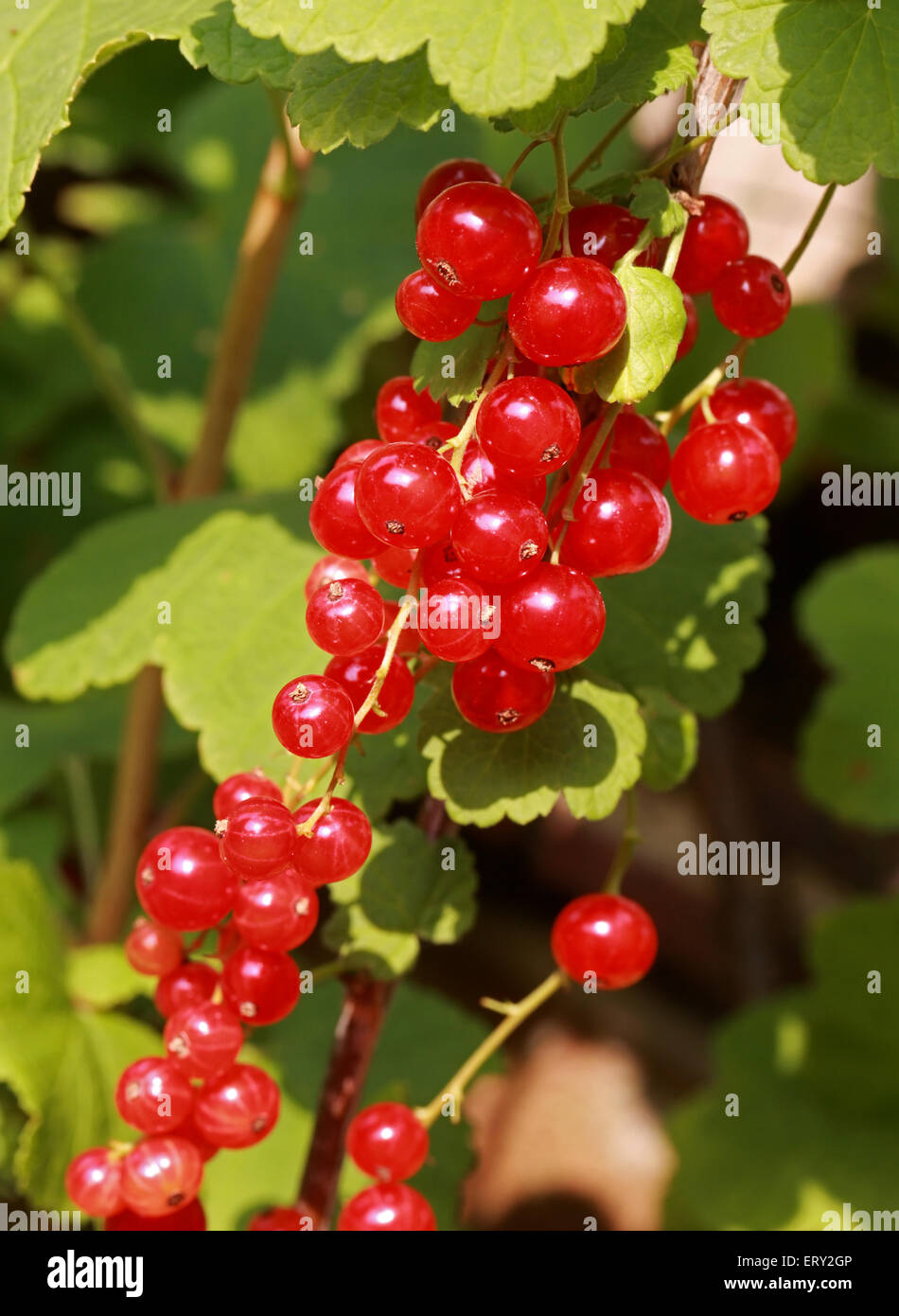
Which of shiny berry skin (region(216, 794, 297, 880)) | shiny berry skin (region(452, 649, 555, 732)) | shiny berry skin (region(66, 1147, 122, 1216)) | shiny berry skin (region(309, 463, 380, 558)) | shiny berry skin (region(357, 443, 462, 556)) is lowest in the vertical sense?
shiny berry skin (region(66, 1147, 122, 1216))

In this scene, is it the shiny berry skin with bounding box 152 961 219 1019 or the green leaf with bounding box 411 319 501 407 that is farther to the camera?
the shiny berry skin with bounding box 152 961 219 1019

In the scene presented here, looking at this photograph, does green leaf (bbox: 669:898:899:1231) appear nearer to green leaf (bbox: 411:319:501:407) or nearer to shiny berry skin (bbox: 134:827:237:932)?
shiny berry skin (bbox: 134:827:237:932)

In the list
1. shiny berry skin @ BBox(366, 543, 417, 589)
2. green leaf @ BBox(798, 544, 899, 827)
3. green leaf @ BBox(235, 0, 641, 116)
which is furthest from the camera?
green leaf @ BBox(798, 544, 899, 827)

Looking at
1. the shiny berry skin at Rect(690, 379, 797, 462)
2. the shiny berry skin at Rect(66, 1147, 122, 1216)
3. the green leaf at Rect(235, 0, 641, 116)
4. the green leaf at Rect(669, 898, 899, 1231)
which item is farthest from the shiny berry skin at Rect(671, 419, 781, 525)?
the green leaf at Rect(669, 898, 899, 1231)

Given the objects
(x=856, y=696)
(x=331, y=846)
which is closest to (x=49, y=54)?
(x=331, y=846)

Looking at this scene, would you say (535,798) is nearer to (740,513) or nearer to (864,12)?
(740,513)

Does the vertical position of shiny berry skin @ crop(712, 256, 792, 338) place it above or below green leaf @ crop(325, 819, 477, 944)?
above

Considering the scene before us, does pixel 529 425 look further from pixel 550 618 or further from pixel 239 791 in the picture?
pixel 239 791
